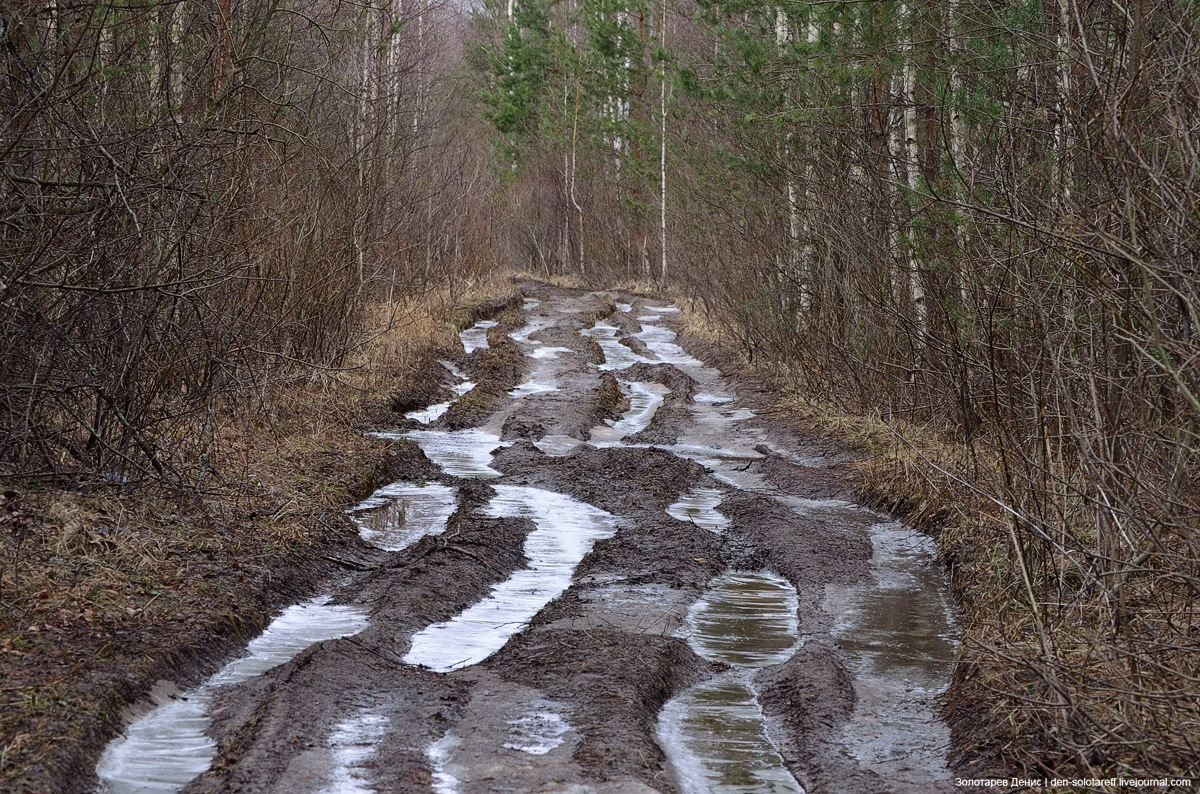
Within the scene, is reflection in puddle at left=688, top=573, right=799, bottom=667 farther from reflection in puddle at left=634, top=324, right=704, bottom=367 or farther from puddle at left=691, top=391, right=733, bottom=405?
reflection in puddle at left=634, top=324, right=704, bottom=367

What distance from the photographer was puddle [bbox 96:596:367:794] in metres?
4.57

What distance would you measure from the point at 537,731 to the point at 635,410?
11.0m

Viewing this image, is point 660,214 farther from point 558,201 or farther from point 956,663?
point 956,663

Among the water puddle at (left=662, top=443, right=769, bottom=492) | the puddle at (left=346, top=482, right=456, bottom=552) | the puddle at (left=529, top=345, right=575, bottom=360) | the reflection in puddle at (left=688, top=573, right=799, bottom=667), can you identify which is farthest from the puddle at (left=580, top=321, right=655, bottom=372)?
the reflection in puddle at (left=688, top=573, right=799, bottom=667)

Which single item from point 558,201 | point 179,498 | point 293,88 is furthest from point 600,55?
point 179,498

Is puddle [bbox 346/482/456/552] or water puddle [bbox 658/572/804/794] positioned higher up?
puddle [bbox 346/482/456/552]

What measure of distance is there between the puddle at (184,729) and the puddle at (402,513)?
201 centimetres

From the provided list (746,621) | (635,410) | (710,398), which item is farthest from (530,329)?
(746,621)

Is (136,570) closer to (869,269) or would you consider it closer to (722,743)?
(722,743)

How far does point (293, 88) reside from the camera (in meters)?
12.2

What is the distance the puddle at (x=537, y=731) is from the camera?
16.2ft

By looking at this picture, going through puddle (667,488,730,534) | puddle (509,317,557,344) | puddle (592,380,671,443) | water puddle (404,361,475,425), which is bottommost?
puddle (667,488,730,534)

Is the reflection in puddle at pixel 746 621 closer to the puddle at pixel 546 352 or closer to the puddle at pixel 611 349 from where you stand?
the puddle at pixel 611 349

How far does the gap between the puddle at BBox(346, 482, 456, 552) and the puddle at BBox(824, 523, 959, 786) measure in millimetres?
3220
